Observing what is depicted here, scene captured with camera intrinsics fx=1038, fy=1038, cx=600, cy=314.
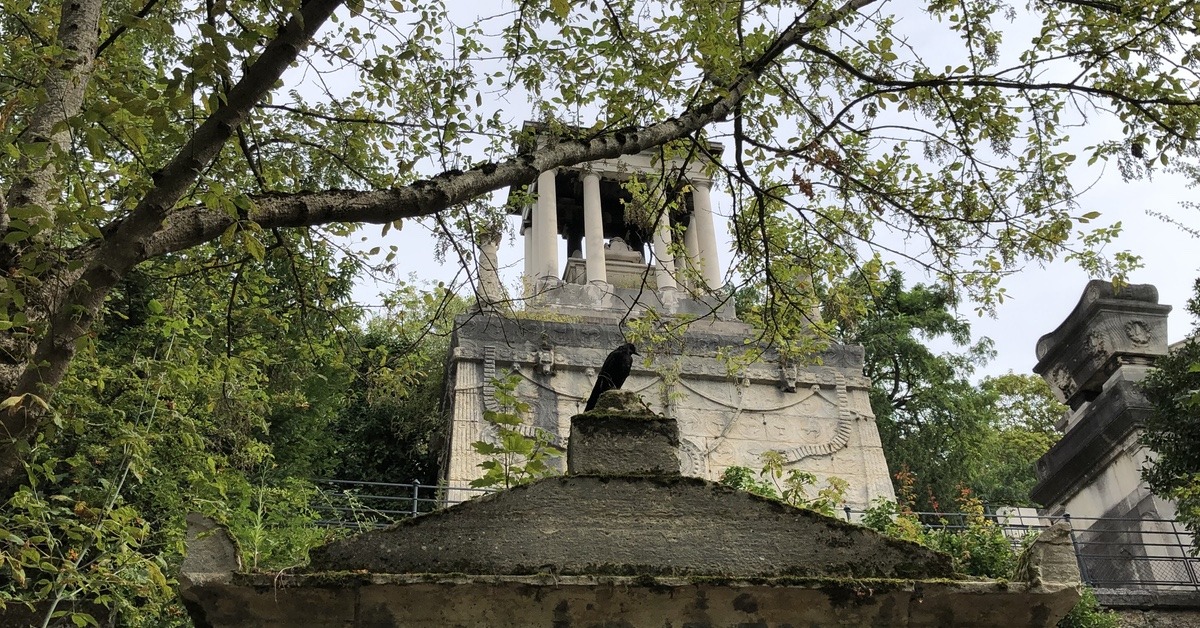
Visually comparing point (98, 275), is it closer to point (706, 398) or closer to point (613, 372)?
point (613, 372)

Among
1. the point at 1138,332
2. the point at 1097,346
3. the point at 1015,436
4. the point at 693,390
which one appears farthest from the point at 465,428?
the point at 1015,436

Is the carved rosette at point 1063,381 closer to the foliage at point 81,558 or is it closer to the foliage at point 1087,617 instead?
the foliage at point 1087,617

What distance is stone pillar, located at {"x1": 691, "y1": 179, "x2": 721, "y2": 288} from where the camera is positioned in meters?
21.6

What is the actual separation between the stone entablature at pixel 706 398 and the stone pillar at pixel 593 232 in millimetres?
2803

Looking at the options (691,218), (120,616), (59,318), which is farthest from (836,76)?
(691,218)

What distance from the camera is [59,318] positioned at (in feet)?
13.0

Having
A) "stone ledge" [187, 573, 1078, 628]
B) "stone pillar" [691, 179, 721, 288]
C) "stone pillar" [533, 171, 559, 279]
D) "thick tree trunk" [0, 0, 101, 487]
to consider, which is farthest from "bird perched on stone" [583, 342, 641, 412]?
"stone pillar" [691, 179, 721, 288]

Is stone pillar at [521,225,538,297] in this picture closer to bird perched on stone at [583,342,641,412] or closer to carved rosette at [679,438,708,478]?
carved rosette at [679,438,708,478]

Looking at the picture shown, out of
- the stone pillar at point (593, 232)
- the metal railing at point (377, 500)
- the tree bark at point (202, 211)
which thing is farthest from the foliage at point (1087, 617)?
the stone pillar at point (593, 232)

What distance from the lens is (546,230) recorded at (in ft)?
69.3

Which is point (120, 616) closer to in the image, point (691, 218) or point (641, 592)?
point (641, 592)

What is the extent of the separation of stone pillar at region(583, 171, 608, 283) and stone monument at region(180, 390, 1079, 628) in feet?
47.5

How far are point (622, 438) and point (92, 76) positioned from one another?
3208mm

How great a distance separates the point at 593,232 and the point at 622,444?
15876mm
